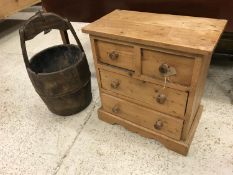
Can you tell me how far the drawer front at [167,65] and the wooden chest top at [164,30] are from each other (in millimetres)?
70

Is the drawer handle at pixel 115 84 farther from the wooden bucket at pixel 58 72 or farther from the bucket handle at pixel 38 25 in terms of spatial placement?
the bucket handle at pixel 38 25

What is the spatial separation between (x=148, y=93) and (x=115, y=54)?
286 mm

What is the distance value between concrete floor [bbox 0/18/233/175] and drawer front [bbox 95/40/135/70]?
1.69 feet

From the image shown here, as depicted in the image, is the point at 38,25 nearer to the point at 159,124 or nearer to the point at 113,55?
the point at 113,55

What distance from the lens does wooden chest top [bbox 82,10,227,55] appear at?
0.92 metres

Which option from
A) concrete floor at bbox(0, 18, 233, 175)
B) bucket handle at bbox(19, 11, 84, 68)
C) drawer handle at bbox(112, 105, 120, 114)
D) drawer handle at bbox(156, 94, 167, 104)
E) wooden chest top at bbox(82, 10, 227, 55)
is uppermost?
wooden chest top at bbox(82, 10, 227, 55)

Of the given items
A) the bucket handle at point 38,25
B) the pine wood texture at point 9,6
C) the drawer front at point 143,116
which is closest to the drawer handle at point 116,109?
the drawer front at point 143,116

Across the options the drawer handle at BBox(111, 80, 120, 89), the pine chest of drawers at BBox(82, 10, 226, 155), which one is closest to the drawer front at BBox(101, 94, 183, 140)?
the pine chest of drawers at BBox(82, 10, 226, 155)

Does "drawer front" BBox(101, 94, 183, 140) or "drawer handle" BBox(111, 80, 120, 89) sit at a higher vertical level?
"drawer handle" BBox(111, 80, 120, 89)

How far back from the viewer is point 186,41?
3.07ft

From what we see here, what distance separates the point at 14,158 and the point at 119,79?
850mm

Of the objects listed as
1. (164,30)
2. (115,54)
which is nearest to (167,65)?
(164,30)

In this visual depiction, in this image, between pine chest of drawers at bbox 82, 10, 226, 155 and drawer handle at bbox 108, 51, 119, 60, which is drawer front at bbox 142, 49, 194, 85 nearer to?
pine chest of drawers at bbox 82, 10, 226, 155

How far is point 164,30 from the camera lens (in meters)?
1.05
